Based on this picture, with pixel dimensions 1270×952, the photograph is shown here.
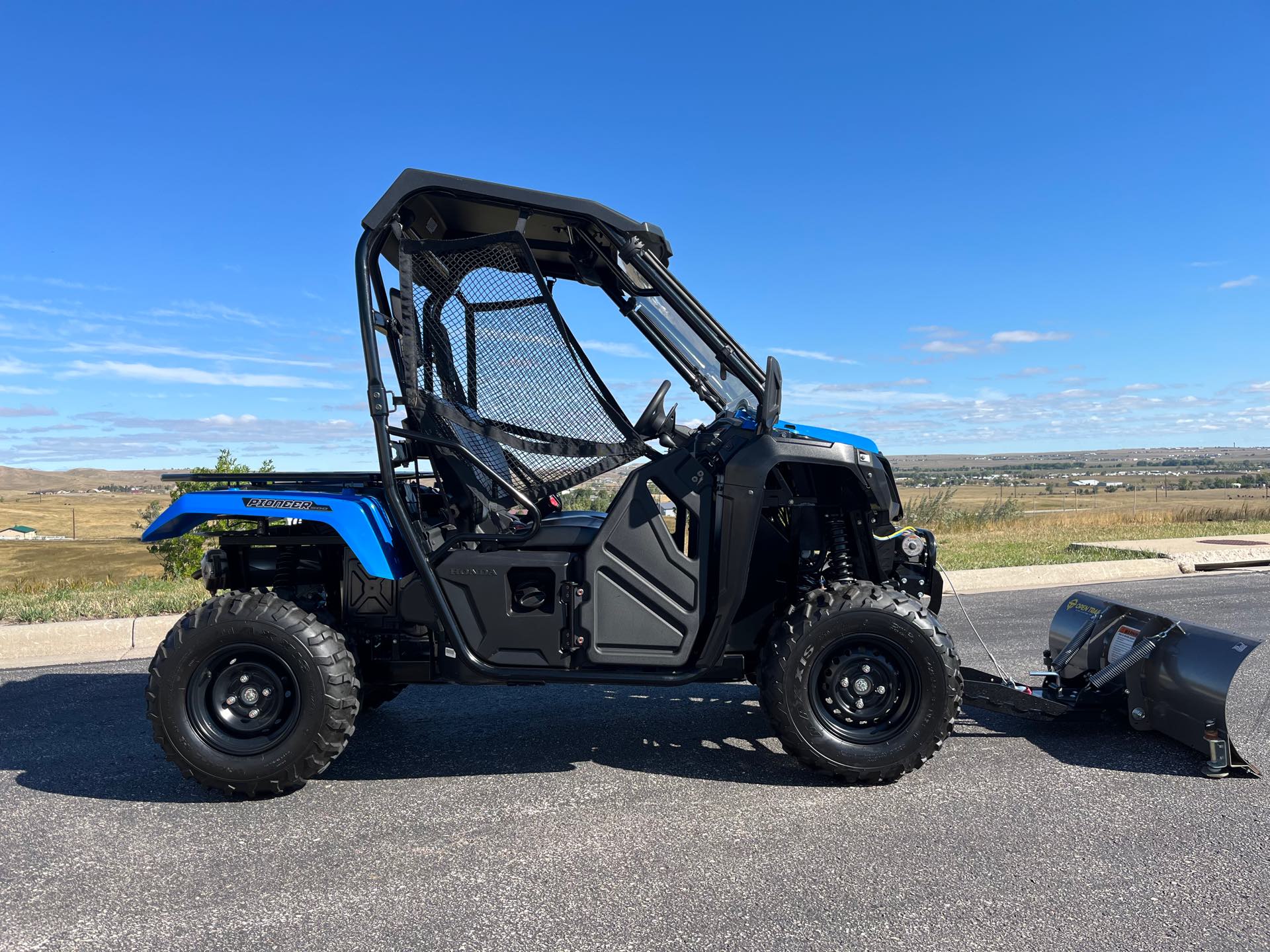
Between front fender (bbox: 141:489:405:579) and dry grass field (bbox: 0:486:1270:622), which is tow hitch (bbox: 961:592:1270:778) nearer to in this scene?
front fender (bbox: 141:489:405:579)

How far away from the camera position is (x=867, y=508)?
447 cm

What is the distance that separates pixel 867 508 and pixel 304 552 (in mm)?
2906

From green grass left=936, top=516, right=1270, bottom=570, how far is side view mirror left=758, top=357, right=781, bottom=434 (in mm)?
7820

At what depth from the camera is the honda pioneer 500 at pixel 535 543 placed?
13.2ft

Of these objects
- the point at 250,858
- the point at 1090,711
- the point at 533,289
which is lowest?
the point at 250,858

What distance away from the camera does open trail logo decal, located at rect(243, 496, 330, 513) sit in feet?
13.6

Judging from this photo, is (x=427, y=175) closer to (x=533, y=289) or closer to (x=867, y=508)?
(x=533, y=289)

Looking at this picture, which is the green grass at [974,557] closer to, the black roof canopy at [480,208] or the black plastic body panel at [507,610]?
the black plastic body panel at [507,610]

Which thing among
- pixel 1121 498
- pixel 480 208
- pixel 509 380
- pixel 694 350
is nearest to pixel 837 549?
pixel 694 350

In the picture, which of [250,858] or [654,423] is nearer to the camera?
[250,858]

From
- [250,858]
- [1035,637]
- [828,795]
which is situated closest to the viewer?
[250,858]

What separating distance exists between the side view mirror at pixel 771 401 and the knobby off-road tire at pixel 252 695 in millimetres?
2191

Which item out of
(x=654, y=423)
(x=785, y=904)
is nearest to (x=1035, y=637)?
(x=654, y=423)

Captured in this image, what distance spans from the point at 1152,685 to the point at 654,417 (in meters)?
2.80
